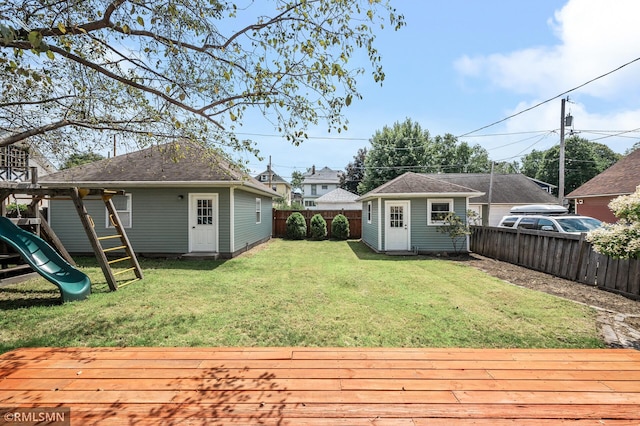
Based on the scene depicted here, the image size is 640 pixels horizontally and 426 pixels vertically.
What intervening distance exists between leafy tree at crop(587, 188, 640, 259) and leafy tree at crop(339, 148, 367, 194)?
3982cm

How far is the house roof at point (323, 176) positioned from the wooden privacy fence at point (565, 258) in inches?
1434

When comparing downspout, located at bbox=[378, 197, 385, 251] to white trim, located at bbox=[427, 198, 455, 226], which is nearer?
white trim, located at bbox=[427, 198, 455, 226]

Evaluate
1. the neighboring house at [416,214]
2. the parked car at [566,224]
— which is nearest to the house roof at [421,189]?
the neighboring house at [416,214]

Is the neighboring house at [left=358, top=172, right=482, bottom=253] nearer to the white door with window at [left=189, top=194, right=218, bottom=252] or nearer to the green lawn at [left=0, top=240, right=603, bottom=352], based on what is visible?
the green lawn at [left=0, top=240, right=603, bottom=352]

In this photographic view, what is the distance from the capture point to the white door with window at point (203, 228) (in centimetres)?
1070

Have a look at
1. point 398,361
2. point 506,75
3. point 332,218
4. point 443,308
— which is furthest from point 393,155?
point 398,361

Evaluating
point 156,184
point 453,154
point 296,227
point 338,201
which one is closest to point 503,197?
point 338,201

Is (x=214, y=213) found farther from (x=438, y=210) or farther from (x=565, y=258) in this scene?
(x=565, y=258)

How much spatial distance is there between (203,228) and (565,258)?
1060cm

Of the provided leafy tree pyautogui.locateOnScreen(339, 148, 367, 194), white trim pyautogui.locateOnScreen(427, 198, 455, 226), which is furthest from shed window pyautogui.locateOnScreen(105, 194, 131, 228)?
leafy tree pyautogui.locateOnScreen(339, 148, 367, 194)

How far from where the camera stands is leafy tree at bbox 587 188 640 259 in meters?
4.05

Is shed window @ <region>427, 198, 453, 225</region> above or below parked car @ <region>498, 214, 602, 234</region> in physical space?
above

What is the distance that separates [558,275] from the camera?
7.70 meters

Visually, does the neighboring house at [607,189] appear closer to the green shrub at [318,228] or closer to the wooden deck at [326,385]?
the green shrub at [318,228]
